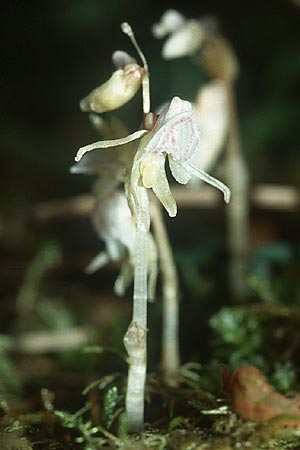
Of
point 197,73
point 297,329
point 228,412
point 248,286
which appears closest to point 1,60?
A: point 197,73

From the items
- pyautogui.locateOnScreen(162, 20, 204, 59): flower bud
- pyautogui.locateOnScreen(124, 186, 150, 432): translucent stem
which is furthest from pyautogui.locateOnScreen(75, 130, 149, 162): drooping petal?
pyautogui.locateOnScreen(162, 20, 204, 59): flower bud

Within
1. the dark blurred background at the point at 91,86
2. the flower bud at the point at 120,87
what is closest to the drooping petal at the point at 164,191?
the flower bud at the point at 120,87

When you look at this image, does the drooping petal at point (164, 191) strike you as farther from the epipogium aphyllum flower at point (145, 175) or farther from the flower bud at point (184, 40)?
the flower bud at point (184, 40)

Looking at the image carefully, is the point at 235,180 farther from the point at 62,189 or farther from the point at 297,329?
the point at 62,189

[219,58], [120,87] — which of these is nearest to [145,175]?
[120,87]

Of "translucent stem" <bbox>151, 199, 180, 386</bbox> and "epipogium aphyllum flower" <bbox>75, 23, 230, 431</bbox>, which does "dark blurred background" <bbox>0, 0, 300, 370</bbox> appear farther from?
"epipogium aphyllum flower" <bbox>75, 23, 230, 431</bbox>
